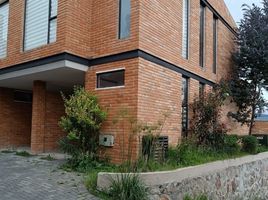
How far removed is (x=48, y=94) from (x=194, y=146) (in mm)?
6889

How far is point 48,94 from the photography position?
15.1 meters

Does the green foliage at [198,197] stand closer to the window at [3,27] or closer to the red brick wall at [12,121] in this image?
the window at [3,27]

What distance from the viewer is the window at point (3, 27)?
1361 cm

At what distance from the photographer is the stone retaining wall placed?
7684 mm

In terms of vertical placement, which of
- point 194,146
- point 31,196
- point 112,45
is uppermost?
point 112,45

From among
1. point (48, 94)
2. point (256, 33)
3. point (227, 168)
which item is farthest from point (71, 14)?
point (256, 33)

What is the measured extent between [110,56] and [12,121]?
274 inches

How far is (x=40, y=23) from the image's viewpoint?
469 inches

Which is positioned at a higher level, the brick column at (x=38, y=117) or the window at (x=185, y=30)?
the window at (x=185, y=30)

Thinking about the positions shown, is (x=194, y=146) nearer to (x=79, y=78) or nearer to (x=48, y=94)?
(x=79, y=78)

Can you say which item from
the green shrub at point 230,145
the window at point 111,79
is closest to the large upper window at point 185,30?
the green shrub at point 230,145

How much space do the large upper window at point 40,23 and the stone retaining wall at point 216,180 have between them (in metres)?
5.81

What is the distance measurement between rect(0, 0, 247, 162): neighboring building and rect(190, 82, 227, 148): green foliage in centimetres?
36

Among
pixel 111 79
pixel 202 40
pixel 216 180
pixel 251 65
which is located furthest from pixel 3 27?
pixel 251 65
